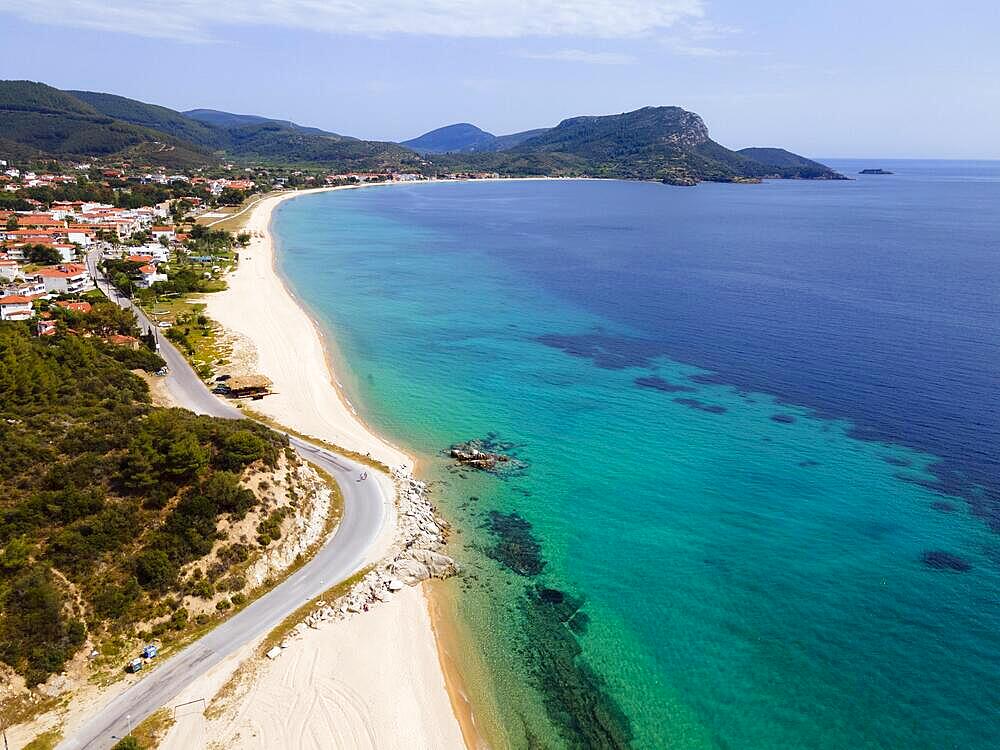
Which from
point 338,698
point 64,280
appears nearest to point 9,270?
point 64,280

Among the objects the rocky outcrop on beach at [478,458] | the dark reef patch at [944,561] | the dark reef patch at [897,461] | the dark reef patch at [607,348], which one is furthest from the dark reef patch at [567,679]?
the dark reef patch at [607,348]

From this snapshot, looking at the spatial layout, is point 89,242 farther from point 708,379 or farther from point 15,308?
point 708,379

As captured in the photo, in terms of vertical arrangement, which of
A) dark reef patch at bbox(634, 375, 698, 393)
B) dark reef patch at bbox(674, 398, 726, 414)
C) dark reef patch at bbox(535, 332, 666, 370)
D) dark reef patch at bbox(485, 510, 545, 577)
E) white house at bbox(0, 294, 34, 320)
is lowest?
Answer: dark reef patch at bbox(485, 510, 545, 577)

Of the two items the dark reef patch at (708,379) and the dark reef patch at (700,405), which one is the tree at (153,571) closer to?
the dark reef patch at (700,405)

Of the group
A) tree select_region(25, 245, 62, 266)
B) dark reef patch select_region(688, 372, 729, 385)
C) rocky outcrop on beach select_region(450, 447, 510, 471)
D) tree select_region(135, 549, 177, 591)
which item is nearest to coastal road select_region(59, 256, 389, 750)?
tree select_region(135, 549, 177, 591)

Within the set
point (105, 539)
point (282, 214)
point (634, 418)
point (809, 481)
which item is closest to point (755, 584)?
point (809, 481)

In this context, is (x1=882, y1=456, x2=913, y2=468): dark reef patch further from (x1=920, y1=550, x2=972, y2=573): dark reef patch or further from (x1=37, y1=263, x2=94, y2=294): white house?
(x1=37, y1=263, x2=94, y2=294): white house

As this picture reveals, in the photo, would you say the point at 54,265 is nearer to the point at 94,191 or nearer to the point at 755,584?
the point at 94,191
